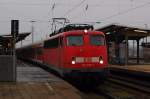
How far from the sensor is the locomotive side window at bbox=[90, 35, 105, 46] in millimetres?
21392

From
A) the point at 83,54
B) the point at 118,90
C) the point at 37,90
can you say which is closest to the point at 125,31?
the point at 118,90

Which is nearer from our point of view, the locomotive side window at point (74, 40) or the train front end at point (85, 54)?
the train front end at point (85, 54)

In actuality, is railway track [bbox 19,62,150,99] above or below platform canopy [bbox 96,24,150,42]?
below

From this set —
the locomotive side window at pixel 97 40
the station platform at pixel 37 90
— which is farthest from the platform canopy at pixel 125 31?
the station platform at pixel 37 90

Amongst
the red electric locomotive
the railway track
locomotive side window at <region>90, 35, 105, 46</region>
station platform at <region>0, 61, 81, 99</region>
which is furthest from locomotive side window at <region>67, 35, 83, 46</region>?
station platform at <region>0, 61, 81, 99</region>

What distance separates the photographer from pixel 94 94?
68.6 ft

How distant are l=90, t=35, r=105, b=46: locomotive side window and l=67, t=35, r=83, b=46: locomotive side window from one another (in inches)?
19.7

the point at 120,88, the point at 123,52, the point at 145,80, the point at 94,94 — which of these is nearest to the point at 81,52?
the point at 94,94

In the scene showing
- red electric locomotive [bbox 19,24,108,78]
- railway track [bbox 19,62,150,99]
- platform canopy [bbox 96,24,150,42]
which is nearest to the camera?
railway track [bbox 19,62,150,99]

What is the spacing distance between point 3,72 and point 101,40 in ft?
17.6

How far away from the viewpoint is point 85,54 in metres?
20.9

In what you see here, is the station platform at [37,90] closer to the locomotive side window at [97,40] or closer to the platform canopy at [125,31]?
the locomotive side window at [97,40]

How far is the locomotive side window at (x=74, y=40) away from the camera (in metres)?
21.4

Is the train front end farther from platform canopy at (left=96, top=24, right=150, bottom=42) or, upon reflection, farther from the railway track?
platform canopy at (left=96, top=24, right=150, bottom=42)
